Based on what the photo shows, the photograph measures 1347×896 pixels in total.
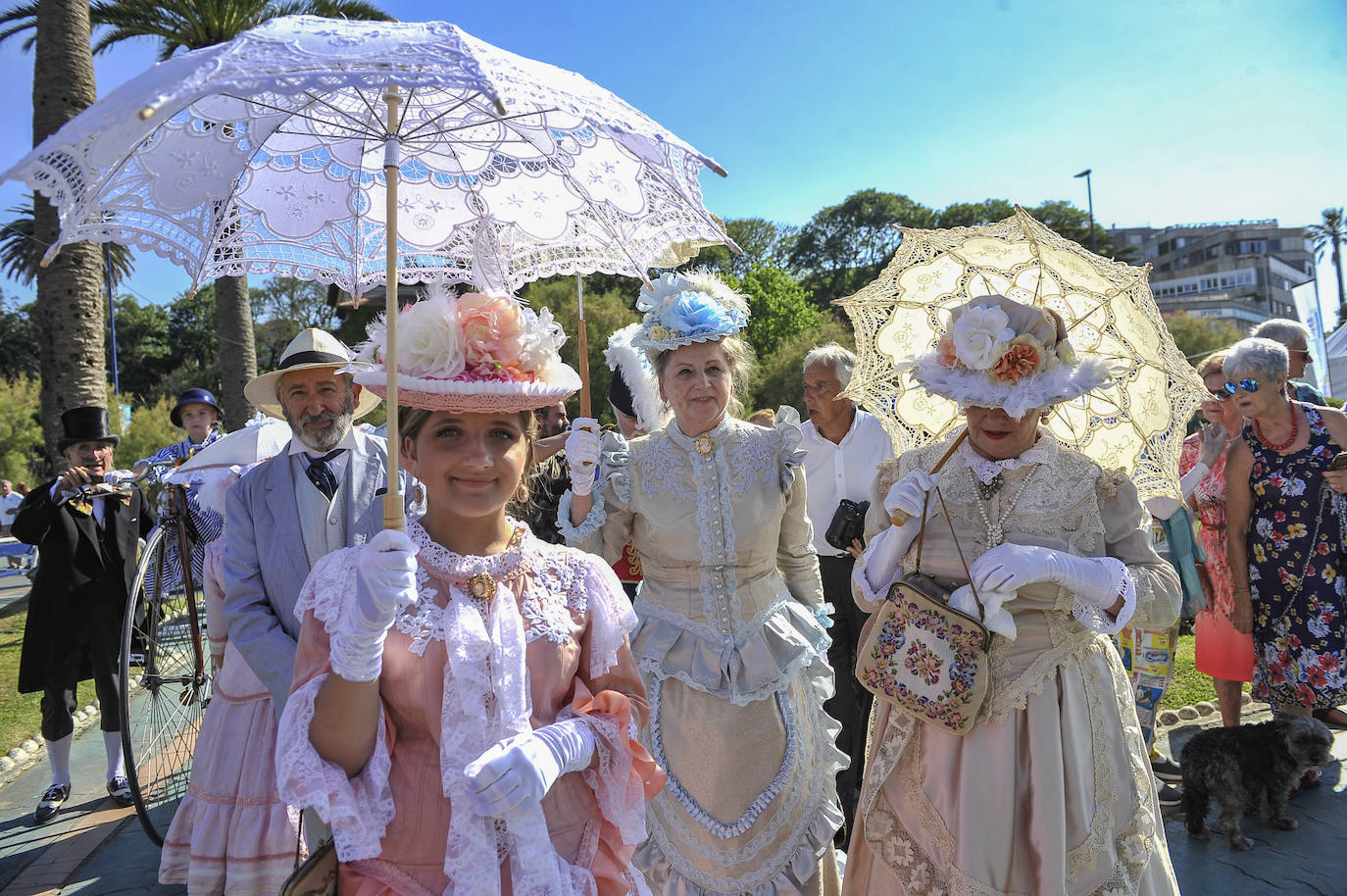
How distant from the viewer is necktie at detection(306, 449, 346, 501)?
3.33 metres

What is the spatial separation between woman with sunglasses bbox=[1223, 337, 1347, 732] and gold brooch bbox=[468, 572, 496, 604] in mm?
4483

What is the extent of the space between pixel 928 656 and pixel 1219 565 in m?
3.56

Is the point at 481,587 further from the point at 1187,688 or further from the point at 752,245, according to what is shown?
the point at 752,245

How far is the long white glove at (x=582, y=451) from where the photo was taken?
10.4 ft

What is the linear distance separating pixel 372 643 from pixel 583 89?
1209 millimetres

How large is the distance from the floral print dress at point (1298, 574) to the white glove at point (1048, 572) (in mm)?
2978

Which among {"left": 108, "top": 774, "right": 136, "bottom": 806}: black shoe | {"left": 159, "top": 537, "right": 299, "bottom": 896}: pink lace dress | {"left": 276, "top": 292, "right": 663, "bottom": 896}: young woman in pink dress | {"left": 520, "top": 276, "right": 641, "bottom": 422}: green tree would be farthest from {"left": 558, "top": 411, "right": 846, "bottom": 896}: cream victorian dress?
{"left": 520, "top": 276, "right": 641, "bottom": 422}: green tree

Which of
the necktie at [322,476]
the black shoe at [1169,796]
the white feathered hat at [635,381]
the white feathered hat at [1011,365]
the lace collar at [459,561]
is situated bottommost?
the black shoe at [1169,796]

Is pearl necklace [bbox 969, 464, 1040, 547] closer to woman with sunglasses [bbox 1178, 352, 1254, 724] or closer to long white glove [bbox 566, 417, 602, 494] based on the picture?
long white glove [bbox 566, 417, 602, 494]

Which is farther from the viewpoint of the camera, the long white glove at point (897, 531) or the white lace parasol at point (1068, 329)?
the white lace parasol at point (1068, 329)

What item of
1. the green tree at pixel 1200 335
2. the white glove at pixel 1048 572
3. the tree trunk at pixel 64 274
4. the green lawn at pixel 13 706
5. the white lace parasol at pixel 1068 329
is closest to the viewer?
the white glove at pixel 1048 572

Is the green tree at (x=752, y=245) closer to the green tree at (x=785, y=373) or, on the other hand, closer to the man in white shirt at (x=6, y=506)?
the green tree at (x=785, y=373)

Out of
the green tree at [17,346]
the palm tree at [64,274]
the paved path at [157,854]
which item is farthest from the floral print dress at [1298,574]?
the green tree at [17,346]

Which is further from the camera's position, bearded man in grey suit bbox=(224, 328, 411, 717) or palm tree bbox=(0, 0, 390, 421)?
palm tree bbox=(0, 0, 390, 421)
